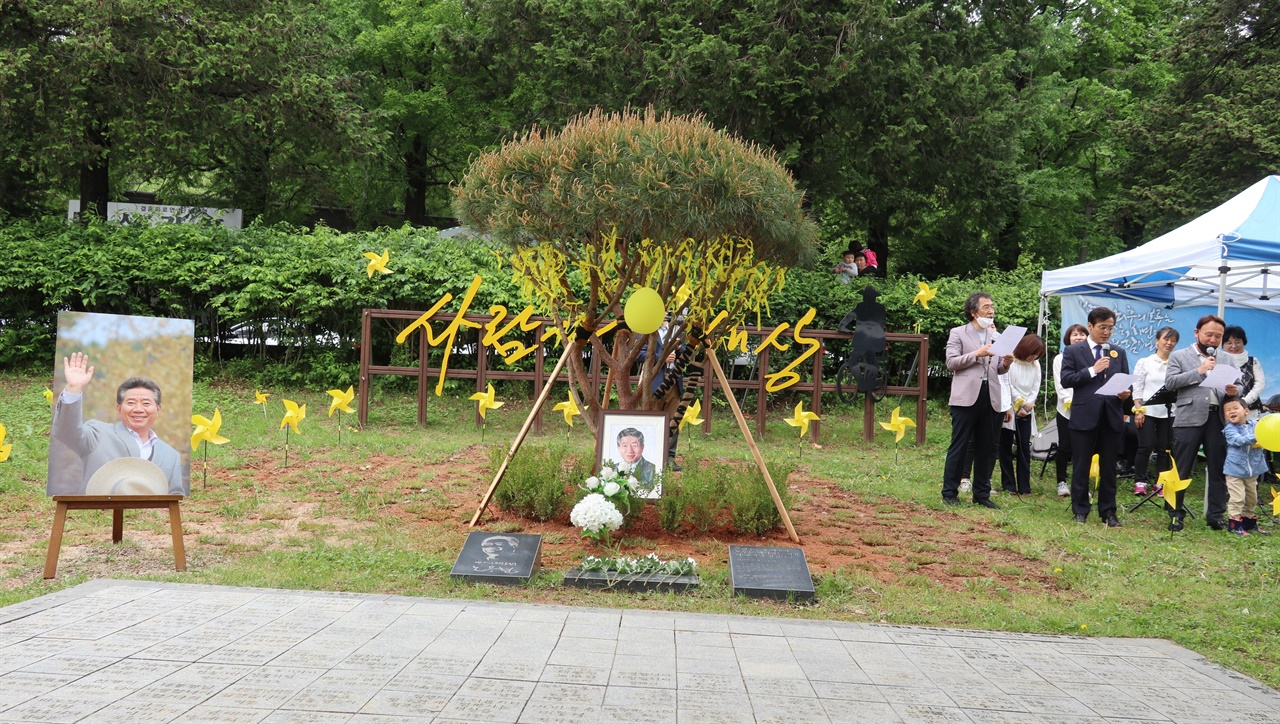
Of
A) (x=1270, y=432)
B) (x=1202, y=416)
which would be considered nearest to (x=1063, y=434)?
(x=1202, y=416)

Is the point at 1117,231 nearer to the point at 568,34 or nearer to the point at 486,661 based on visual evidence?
the point at 568,34

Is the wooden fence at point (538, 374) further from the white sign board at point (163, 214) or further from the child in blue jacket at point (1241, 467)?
the white sign board at point (163, 214)

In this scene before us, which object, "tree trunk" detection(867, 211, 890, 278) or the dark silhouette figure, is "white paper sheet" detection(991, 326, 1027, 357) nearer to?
the dark silhouette figure

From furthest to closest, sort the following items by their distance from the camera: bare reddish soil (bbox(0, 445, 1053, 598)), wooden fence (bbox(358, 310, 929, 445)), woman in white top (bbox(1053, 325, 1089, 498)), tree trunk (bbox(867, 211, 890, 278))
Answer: tree trunk (bbox(867, 211, 890, 278))
wooden fence (bbox(358, 310, 929, 445))
woman in white top (bbox(1053, 325, 1089, 498))
bare reddish soil (bbox(0, 445, 1053, 598))

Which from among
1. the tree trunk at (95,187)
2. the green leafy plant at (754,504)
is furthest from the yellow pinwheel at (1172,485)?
the tree trunk at (95,187)

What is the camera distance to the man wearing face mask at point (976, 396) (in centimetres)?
829

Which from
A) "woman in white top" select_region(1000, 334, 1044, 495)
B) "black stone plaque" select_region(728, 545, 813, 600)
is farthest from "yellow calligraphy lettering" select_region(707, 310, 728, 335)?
"woman in white top" select_region(1000, 334, 1044, 495)

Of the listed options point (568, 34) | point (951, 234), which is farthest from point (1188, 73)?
point (568, 34)

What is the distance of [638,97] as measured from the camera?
1555cm

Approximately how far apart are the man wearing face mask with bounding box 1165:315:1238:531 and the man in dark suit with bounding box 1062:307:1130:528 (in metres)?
0.58

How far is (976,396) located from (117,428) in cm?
681

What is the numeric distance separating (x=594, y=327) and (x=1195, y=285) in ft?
27.1

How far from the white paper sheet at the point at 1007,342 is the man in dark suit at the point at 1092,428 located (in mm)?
637

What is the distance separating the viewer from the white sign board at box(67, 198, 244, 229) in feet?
52.5
